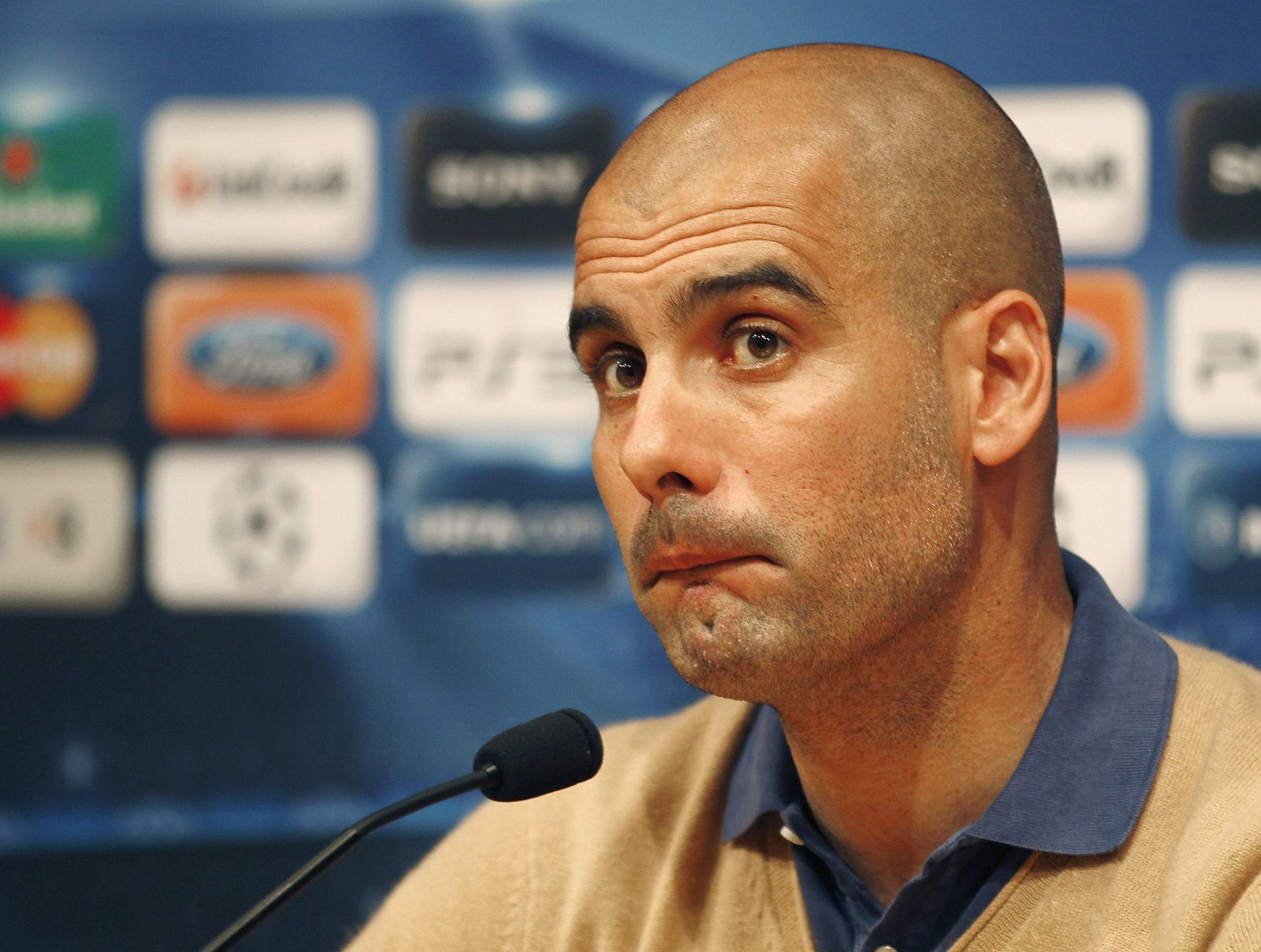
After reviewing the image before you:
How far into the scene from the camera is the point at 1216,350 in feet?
6.53

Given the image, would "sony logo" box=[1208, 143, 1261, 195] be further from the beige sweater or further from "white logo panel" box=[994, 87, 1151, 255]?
the beige sweater

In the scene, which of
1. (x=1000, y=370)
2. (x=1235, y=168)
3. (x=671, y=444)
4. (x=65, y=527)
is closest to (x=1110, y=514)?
(x=1235, y=168)

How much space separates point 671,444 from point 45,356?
148 centimetres

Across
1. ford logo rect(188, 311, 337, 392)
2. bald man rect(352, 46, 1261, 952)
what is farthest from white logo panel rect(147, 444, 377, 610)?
bald man rect(352, 46, 1261, 952)

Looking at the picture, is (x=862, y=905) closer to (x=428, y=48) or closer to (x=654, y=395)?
(x=654, y=395)

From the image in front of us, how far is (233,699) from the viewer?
2139 millimetres

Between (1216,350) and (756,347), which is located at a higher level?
(756,347)

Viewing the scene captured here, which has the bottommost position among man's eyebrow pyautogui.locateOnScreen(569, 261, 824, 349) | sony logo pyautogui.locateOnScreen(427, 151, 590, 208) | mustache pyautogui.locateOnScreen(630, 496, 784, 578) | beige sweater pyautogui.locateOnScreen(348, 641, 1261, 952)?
beige sweater pyautogui.locateOnScreen(348, 641, 1261, 952)

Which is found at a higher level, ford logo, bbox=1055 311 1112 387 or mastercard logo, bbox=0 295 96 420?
ford logo, bbox=1055 311 1112 387

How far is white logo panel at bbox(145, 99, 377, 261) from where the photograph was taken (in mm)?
2139

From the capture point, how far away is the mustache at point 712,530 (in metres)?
1.06

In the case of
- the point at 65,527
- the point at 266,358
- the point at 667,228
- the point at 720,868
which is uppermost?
the point at 667,228

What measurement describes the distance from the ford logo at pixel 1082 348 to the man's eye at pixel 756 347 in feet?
3.41

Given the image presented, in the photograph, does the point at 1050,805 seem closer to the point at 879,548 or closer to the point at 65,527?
the point at 879,548
